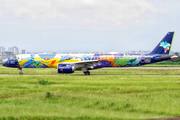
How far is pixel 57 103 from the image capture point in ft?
49.5

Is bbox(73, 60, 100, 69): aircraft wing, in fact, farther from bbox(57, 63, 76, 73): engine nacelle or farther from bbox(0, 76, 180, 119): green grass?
bbox(0, 76, 180, 119): green grass

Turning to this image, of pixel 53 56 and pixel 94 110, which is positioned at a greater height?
pixel 53 56

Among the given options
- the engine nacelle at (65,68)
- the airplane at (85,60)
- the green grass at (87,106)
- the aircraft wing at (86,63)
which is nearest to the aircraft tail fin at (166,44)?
the airplane at (85,60)

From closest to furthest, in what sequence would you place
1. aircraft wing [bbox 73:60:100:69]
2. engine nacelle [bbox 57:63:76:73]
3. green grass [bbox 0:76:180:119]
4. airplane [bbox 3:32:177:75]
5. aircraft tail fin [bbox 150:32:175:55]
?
green grass [bbox 0:76:180:119]
engine nacelle [bbox 57:63:76:73]
aircraft wing [bbox 73:60:100:69]
airplane [bbox 3:32:177:75]
aircraft tail fin [bbox 150:32:175:55]

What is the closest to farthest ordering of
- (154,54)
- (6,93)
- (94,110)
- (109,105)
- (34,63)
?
1. (94,110)
2. (109,105)
3. (6,93)
4. (34,63)
5. (154,54)

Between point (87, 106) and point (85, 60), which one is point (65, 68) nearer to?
point (85, 60)

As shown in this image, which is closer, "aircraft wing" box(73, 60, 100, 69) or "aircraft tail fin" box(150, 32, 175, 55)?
"aircraft wing" box(73, 60, 100, 69)

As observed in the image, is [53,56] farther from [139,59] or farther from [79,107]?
[79,107]

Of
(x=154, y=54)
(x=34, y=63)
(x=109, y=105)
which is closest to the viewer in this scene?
(x=109, y=105)

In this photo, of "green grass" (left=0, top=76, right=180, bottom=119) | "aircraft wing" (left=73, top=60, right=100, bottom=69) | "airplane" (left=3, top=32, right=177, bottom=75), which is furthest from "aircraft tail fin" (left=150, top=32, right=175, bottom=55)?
"green grass" (left=0, top=76, right=180, bottom=119)

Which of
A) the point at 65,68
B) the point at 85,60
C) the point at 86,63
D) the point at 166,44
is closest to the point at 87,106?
the point at 65,68

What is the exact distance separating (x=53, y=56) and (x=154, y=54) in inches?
625

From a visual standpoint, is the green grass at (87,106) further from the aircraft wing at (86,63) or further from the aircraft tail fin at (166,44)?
the aircraft tail fin at (166,44)

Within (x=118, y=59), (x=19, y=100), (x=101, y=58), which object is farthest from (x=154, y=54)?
(x=19, y=100)
